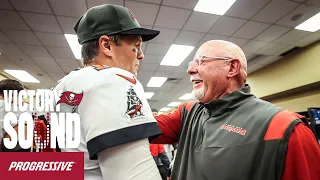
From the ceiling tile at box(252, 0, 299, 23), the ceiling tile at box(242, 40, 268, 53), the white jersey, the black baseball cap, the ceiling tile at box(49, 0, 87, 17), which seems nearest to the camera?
the white jersey

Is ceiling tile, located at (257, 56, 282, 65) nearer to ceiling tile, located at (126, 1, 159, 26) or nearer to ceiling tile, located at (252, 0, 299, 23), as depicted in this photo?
ceiling tile, located at (252, 0, 299, 23)

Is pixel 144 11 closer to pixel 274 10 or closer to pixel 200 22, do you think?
pixel 200 22

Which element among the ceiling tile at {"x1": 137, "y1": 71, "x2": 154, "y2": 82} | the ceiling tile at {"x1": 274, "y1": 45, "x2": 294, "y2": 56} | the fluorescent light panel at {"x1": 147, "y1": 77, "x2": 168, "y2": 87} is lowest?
the fluorescent light panel at {"x1": 147, "y1": 77, "x2": 168, "y2": 87}

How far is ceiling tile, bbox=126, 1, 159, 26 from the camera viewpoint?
128 inches

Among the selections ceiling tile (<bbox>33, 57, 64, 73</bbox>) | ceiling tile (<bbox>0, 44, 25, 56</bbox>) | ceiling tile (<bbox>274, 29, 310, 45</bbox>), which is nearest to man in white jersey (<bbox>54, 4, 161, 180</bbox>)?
ceiling tile (<bbox>274, 29, 310, 45</bbox>)

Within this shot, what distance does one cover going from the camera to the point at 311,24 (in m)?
4.16

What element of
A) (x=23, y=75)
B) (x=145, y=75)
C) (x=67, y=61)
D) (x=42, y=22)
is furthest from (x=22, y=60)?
(x=145, y=75)

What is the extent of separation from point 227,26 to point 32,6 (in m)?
3.31

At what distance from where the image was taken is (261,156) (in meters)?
0.75

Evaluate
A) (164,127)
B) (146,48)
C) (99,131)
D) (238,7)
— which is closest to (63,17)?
(146,48)

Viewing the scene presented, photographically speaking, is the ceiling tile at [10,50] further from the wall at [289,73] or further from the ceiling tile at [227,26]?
the wall at [289,73]

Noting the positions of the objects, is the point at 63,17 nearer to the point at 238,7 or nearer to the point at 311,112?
the point at 238,7

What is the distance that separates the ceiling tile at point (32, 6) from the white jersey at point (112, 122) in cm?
332

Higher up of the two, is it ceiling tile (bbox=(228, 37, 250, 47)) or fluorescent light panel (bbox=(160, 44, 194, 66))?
ceiling tile (bbox=(228, 37, 250, 47))
